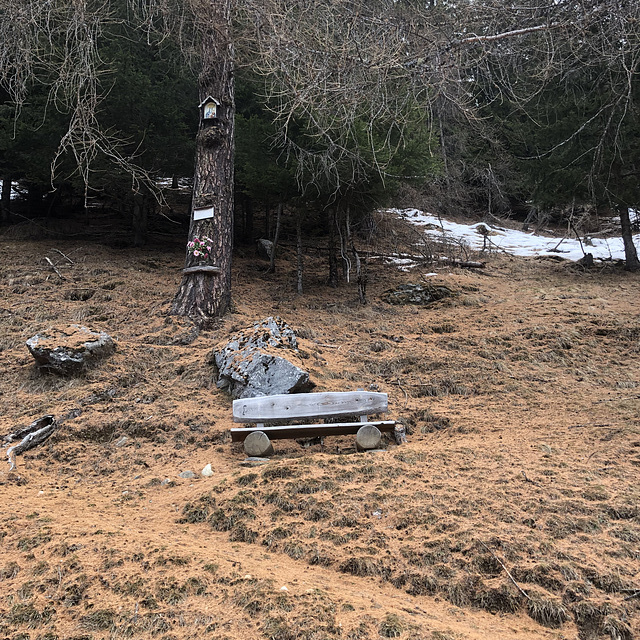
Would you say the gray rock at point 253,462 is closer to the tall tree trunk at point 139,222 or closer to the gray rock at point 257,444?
the gray rock at point 257,444

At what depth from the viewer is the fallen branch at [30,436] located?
4168mm

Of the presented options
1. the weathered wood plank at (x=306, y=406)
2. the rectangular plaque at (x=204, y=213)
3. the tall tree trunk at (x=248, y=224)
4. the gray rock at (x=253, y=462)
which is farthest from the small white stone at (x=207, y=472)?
the tall tree trunk at (x=248, y=224)

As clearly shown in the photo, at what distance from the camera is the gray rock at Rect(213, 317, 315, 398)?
483 centimetres

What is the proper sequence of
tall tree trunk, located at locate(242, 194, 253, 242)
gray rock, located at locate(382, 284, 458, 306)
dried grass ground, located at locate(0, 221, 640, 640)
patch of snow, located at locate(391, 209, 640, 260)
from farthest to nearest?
patch of snow, located at locate(391, 209, 640, 260) < tall tree trunk, located at locate(242, 194, 253, 242) < gray rock, located at locate(382, 284, 458, 306) < dried grass ground, located at locate(0, 221, 640, 640)

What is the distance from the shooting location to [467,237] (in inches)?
604

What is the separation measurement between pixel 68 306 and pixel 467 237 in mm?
12176

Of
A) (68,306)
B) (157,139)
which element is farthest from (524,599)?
(157,139)

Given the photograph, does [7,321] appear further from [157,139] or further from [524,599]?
[524,599]

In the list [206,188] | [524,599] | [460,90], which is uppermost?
[460,90]

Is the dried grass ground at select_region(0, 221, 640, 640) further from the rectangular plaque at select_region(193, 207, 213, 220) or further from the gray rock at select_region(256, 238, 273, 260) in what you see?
the gray rock at select_region(256, 238, 273, 260)

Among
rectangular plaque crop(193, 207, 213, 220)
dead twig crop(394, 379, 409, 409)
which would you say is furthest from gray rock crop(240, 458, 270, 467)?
rectangular plaque crop(193, 207, 213, 220)

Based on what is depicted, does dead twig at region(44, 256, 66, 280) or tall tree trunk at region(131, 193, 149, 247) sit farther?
tall tree trunk at region(131, 193, 149, 247)

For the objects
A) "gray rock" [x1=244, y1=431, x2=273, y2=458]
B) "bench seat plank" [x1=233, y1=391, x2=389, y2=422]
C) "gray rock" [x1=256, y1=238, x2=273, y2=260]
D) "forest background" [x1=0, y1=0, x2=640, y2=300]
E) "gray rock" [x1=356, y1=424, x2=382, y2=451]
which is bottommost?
"gray rock" [x1=244, y1=431, x2=273, y2=458]

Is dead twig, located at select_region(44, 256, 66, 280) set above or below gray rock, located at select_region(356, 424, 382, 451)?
above
